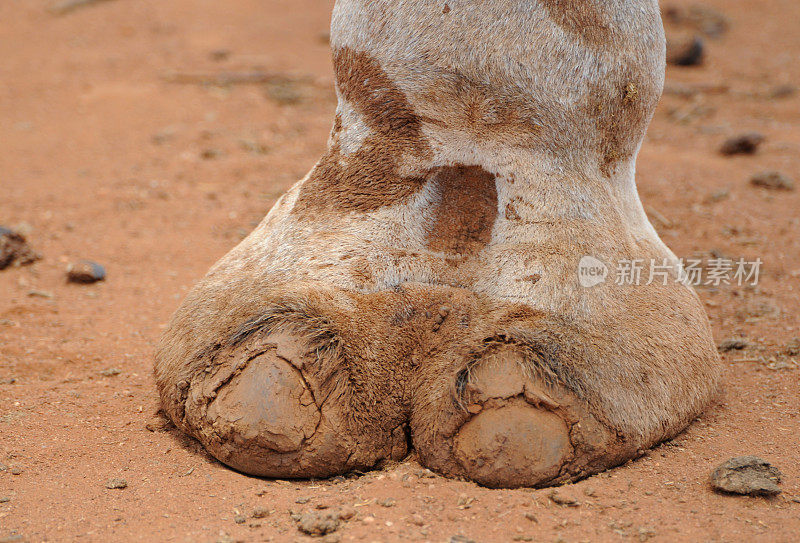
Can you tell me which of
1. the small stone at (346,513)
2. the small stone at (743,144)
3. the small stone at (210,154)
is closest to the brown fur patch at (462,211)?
the small stone at (346,513)

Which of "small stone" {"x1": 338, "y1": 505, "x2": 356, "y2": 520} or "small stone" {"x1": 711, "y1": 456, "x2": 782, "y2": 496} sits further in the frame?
"small stone" {"x1": 711, "y1": 456, "x2": 782, "y2": 496}

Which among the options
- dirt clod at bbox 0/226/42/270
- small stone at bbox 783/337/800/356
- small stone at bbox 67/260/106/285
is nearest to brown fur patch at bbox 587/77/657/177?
small stone at bbox 783/337/800/356

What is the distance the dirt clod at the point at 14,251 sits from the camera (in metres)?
3.88

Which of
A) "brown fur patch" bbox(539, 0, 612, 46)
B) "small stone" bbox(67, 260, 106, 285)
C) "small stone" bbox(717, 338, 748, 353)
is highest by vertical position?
"brown fur patch" bbox(539, 0, 612, 46)

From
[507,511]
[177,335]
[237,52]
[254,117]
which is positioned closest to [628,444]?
[507,511]

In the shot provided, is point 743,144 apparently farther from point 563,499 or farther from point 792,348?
point 563,499

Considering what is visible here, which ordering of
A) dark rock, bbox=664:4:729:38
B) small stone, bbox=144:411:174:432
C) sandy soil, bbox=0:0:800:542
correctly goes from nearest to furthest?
sandy soil, bbox=0:0:800:542 < small stone, bbox=144:411:174:432 < dark rock, bbox=664:4:729:38

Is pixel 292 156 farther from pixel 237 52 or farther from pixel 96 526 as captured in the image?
pixel 96 526

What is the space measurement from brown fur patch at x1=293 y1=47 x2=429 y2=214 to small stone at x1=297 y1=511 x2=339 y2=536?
884 mm

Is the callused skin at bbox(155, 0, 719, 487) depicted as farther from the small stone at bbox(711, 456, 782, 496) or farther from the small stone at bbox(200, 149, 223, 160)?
the small stone at bbox(200, 149, 223, 160)

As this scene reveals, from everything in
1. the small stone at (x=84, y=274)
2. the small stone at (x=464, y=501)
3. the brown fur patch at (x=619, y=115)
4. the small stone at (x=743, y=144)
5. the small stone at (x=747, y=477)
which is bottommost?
the small stone at (x=84, y=274)

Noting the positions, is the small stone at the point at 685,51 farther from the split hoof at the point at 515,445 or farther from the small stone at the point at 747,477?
the split hoof at the point at 515,445

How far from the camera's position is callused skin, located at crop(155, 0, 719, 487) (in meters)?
2.09

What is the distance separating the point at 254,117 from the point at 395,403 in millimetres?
4258
